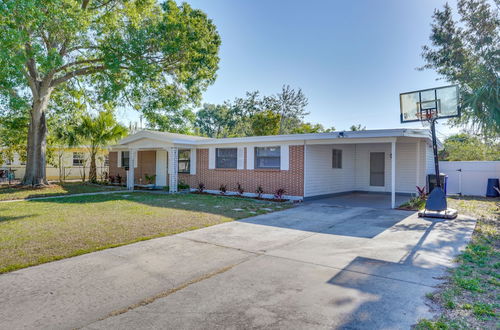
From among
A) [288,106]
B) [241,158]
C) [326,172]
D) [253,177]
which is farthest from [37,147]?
[288,106]

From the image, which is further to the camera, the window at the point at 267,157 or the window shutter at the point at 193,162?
the window shutter at the point at 193,162

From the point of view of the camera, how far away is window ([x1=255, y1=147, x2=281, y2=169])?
12898mm

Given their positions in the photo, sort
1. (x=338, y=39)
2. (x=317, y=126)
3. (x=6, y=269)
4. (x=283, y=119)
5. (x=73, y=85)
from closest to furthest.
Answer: (x=6, y=269) < (x=338, y=39) < (x=73, y=85) < (x=283, y=119) < (x=317, y=126)

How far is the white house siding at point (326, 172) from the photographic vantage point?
40.8 feet

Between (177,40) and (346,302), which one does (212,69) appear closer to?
(177,40)

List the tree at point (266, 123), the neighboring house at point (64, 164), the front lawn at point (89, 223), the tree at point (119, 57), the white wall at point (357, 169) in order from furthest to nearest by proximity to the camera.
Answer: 1. the tree at point (266, 123)
2. the neighboring house at point (64, 164)
3. the white wall at point (357, 169)
4. the tree at point (119, 57)
5. the front lawn at point (89, 223)

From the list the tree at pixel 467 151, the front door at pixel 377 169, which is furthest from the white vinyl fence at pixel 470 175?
the tree at pixel 467 151

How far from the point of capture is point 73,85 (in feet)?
61.1

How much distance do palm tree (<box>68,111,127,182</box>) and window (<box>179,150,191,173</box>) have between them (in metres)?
4.78

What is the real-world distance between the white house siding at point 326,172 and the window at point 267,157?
1.32m

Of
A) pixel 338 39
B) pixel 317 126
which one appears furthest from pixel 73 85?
pixel 317 126

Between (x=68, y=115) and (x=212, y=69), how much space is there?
10292 mm

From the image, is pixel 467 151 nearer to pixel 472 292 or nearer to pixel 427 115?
pixel 427 115

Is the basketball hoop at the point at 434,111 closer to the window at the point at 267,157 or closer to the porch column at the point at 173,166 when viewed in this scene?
the window at the point at 267,157
